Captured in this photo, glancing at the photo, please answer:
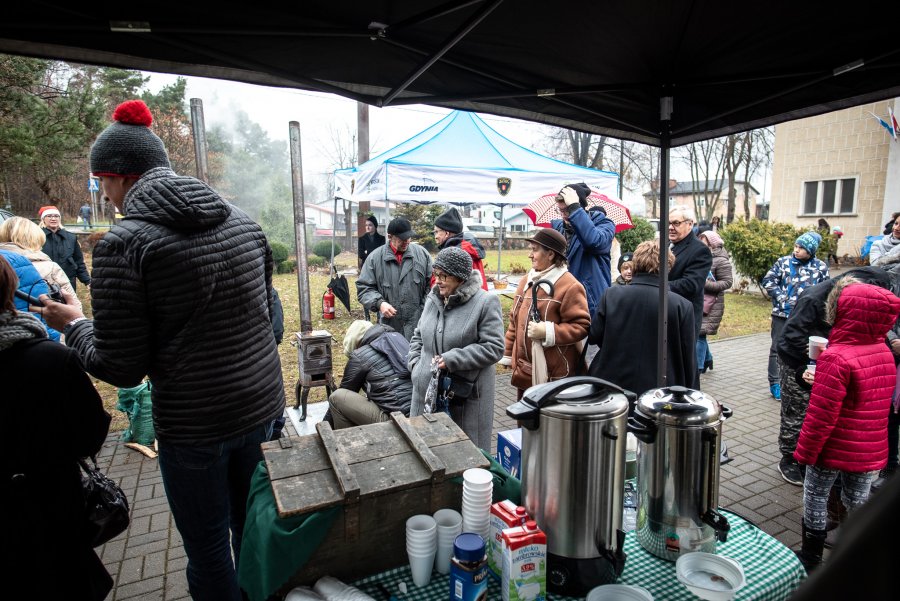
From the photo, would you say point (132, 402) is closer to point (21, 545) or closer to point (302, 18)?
point (21, 545)

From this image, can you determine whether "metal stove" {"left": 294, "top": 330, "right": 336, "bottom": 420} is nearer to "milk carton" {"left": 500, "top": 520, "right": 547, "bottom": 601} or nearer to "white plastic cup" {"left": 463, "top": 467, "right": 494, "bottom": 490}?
"white plastic cup" {"left": 463, "top": 467, "right": 494, "bottom": 490}

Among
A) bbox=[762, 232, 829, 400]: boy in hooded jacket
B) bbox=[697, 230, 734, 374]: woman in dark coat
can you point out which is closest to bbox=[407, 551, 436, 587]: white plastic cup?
bbox=[762, 232, 829, 400]: boy in hooded jacket

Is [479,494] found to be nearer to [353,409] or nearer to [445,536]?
[445,536]

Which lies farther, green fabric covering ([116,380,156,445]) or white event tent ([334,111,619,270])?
white event tent ([334,111,619,270])

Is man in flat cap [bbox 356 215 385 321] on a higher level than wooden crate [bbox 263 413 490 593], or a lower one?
higher

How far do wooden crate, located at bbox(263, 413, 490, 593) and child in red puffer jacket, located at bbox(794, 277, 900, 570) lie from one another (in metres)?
2.11

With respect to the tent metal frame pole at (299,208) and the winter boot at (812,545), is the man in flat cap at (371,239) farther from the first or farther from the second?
the winter boot at (812,545)

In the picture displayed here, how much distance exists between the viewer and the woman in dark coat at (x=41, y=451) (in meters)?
1.75

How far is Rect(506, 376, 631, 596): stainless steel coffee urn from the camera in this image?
146 cm

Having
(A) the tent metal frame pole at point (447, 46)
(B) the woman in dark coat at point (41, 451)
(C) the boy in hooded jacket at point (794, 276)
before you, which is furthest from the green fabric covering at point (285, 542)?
(C) the boy in hooded jacket at point (794, 276)

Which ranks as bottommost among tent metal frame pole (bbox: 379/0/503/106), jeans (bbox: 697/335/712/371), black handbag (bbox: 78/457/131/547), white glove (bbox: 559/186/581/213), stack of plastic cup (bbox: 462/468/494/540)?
jeans (bbox: 697/335/712/371)

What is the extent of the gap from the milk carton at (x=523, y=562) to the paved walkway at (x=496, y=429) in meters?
2.35

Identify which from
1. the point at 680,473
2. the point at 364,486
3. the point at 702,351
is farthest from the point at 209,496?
the point at 702,351

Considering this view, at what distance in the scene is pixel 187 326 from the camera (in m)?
1.86
